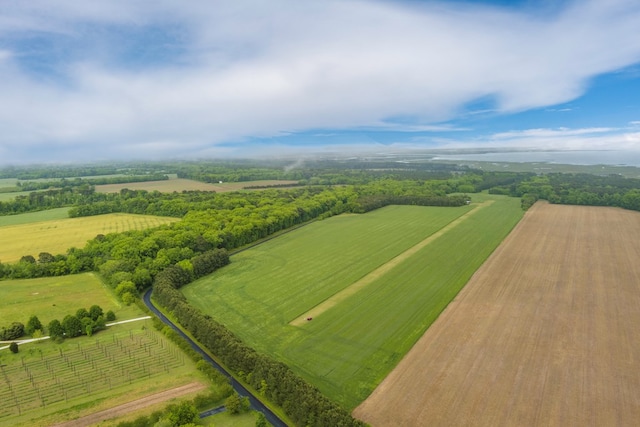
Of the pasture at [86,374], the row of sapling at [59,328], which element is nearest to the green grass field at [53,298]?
the row of sapling at [59,328]

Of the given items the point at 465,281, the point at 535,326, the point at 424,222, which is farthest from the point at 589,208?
the point at 535,326

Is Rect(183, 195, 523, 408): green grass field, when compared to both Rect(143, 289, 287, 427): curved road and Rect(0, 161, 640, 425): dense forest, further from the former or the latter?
Rect(143, 289, 287, 427): curved road

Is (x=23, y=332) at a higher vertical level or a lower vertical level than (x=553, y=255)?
lower

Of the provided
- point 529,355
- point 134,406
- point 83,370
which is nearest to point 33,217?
point 83,370

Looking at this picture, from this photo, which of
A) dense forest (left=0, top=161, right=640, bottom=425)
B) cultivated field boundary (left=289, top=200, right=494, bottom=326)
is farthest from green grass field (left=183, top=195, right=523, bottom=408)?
dense forest (left=0, top=161, right=640, bottom=425)

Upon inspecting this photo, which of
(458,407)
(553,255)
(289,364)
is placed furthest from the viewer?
(553,255)

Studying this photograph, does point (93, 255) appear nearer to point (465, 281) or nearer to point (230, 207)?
point (230, 207)

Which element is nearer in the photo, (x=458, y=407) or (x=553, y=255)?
(x=458, y=407)

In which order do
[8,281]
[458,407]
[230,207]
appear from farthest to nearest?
[230,207]
[8,281]
[458,407]
